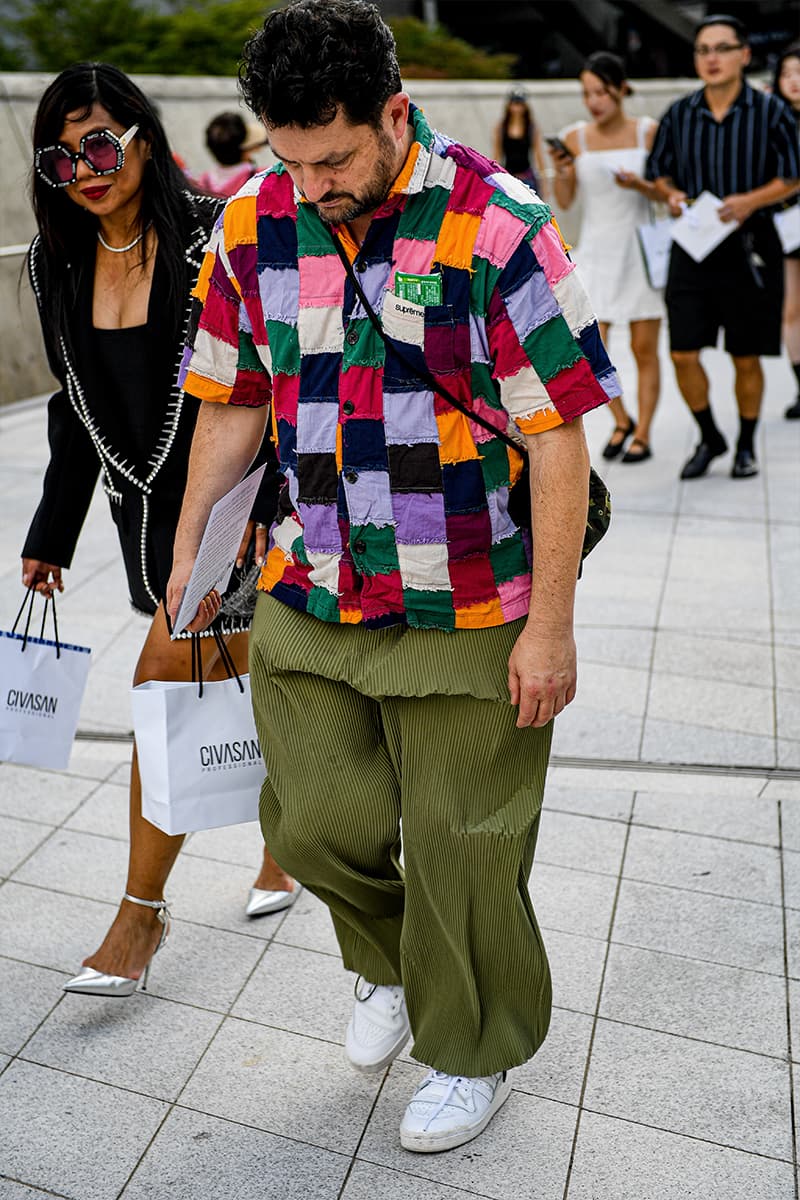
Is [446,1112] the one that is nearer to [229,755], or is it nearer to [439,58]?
[229,755]

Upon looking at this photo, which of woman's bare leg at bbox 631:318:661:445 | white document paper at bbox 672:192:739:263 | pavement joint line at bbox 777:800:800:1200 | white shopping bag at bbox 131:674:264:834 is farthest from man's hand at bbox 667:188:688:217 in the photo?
white shopping bag at bbox 131:674:264:834

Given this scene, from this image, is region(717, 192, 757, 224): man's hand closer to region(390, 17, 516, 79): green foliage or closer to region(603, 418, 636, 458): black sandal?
region(603, 418, 636, 458): black sandal

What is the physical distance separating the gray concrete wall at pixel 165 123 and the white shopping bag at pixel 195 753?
11.8 feet

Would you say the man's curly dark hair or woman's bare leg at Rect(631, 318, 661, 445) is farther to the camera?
woman's bare leg at Rect(631, 318, 661, 445)

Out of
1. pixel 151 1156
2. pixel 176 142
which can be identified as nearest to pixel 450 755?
pixel 151 1156

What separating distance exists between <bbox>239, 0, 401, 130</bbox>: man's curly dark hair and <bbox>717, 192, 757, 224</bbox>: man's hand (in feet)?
14.6

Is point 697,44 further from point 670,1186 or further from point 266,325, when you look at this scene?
point 670,1186

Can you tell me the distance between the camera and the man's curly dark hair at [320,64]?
179cm

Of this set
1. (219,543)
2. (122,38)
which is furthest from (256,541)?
(122,38)

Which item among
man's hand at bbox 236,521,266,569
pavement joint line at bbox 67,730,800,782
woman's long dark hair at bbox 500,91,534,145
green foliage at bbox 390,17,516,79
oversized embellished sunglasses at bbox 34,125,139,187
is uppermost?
oversized embellished sunglasses at bbox 34,125,139,187

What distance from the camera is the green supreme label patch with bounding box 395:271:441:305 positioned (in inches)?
75.5

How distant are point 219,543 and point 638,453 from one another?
4710 millimetres

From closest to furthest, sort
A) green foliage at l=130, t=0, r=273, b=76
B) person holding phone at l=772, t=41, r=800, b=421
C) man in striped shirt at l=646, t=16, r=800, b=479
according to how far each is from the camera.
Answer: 1. man in striped shirt at l=646, t=16, r=800, b=479
2. person holding phone at l=772, t=41, r=800, b=421
3. green foliage at l=130, t=0, r=273, b=76

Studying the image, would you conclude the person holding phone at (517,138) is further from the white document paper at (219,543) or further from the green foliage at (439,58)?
the white document paper at (219,543)
